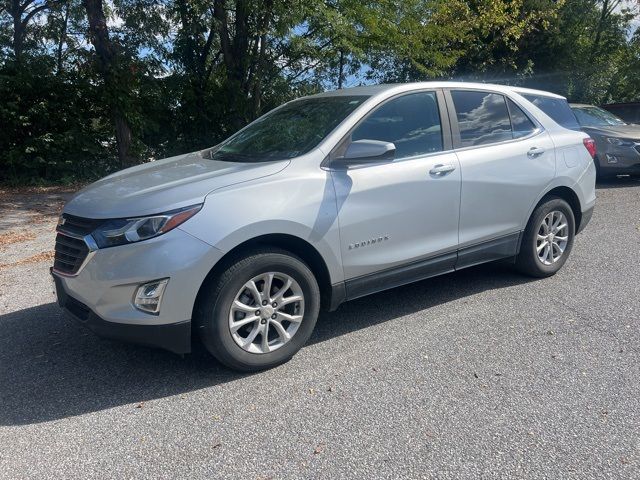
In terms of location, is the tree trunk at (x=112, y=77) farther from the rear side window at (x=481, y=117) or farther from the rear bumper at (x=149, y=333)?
the rear bumper at (x=149, y=333)

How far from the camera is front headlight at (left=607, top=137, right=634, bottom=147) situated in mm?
11742

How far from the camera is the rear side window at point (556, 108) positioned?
5.85 meters

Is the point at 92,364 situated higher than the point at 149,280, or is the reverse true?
the point at 149,280

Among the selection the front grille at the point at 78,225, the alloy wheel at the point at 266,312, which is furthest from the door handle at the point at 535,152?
the front grille at the point at 78,225

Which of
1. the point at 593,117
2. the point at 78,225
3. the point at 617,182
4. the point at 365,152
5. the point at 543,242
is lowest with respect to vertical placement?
the point at 617,182

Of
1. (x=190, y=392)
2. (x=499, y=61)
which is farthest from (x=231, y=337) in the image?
(x=499, y=61)

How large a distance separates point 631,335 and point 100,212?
385cm

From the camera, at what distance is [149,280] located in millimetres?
3527

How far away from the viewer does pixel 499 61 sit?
67.6ft

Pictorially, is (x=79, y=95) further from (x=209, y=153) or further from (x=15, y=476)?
(x=15, y=476)

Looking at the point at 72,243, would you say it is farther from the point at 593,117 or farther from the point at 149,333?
the point at 593,117

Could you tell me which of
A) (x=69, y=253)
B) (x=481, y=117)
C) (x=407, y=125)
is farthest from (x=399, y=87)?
(x=69, y=253)

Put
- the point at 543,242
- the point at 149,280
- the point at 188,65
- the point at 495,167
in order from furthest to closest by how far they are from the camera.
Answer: the point at 188,65 → the point at 543,242 → the point at 495,167 → the point at 149,280

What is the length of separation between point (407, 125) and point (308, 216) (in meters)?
1.29
